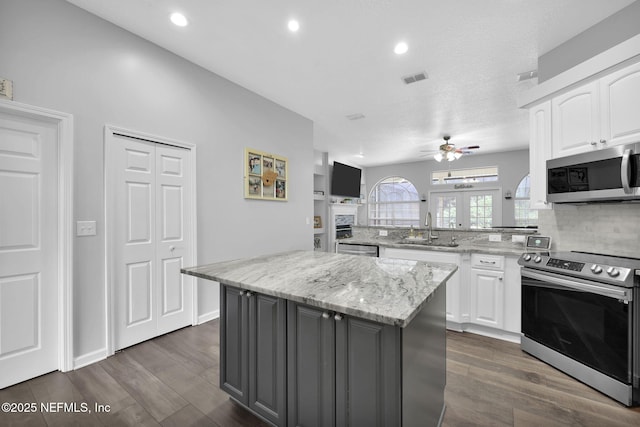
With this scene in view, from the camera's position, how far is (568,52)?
2.43m

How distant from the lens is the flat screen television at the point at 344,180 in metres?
Result: 7.01

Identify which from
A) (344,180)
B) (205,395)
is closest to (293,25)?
(205,395)

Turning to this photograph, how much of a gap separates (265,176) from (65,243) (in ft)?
6.99

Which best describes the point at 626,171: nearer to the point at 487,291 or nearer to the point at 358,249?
the point at 487,291

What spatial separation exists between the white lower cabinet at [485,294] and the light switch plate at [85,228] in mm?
3178

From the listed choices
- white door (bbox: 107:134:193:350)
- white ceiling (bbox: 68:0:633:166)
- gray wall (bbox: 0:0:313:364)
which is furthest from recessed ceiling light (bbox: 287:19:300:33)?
white door (bbox: 107:134:193:350)

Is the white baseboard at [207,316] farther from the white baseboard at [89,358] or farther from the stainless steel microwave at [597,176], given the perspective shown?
the stainless steel microwave at [597,176]

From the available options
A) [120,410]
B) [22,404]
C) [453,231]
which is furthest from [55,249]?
[453,231]

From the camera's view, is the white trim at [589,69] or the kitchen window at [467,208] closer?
the white trim at [589,69]

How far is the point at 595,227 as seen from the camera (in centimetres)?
231

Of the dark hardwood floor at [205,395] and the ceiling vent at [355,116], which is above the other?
the ceiling vent at [355,116]

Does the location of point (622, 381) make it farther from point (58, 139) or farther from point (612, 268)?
point (58, 139)

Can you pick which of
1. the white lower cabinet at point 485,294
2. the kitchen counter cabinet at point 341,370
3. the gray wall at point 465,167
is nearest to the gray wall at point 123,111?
the kitchen counter cabinet at point 341,370

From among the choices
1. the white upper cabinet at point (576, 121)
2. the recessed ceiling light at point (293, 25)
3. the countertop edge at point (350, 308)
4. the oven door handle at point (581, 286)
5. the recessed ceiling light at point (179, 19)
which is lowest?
the oven door handle at point (581, 286)
